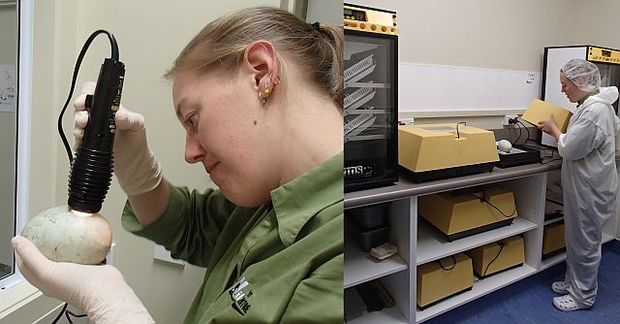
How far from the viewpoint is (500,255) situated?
2.72ft

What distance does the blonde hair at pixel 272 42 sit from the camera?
0.30 m

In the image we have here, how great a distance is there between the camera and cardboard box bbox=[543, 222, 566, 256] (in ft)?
2.53

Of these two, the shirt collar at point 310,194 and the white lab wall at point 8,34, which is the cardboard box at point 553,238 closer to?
the shirt collar at point 310,194

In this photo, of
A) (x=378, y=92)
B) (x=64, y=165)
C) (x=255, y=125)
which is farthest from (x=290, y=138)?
(x=378, y=92)

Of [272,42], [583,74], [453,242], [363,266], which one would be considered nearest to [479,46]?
[583,74]

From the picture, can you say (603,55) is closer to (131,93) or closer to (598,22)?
(598,22)

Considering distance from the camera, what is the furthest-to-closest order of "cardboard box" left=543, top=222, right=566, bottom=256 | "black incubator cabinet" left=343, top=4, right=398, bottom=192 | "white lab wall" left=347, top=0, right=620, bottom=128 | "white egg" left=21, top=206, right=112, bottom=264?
"cardboard box" left=543, top=222, right=566, bottom=256
"white lab wall" left=347, top=0, right=620, bottom=128
"black incubator cabinet" left=343, top=4, right=398, bottom=192
"white egg" left=21, top=206, right=112, bottom=264

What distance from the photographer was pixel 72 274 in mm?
256

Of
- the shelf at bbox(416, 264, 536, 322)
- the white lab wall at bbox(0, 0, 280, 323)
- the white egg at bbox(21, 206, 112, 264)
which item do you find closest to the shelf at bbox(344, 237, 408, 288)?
the shelf at bbox(416, 264, 536, 322)

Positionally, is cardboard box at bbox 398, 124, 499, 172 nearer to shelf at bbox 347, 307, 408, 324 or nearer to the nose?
shelf at bbox 347, 307, 408, 324

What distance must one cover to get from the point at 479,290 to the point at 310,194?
701 millimetres

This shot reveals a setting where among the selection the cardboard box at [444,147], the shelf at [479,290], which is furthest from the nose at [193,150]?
the shelf at [479,290]

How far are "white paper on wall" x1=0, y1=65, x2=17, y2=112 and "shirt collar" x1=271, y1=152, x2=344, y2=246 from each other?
239mm

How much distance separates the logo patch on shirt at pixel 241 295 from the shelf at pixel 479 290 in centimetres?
60
